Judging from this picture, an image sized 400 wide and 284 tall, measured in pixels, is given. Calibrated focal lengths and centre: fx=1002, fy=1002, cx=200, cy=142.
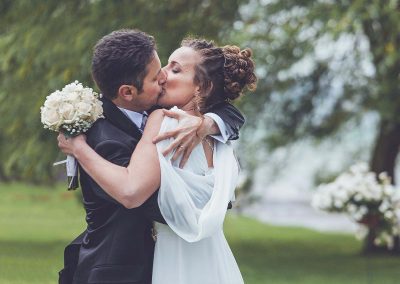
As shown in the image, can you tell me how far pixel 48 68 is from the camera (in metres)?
12.0

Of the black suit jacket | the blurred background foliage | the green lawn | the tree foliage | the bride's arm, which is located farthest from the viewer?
the green lawn

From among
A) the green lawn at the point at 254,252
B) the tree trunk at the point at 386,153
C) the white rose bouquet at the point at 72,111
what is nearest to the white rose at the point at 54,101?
the white rose bouquet at the point at 72,111

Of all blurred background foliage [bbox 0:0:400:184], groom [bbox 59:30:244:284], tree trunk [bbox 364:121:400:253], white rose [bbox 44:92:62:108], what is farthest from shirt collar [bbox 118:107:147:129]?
tree trunk [bbox 364:121:400:253]

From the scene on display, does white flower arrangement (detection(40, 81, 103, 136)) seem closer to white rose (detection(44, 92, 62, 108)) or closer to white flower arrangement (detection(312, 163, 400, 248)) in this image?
white rose (detection(44, 92, 62, 108))

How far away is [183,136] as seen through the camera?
3516 millimetres

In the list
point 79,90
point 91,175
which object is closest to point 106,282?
point 91,175

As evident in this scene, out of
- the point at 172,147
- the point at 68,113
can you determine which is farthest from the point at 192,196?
the point at 68,113

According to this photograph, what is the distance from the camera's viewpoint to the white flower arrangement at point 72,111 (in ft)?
11.5

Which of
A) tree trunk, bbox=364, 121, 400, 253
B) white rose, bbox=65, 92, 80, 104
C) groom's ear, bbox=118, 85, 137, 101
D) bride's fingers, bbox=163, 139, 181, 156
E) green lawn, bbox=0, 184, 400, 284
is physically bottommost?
green lawn, bbox=0, 184, 400, 284

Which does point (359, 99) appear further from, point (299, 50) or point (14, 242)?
point (14, 242)

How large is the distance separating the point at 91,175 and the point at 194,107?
0.53m

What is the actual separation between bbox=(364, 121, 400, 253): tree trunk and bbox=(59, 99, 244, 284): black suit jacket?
10913 mm

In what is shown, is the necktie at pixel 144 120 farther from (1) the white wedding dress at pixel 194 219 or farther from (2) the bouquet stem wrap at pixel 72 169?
(2) the bouquet stem wrap at pixel 72 169

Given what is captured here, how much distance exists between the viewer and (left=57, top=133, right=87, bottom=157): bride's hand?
11.5 feet
